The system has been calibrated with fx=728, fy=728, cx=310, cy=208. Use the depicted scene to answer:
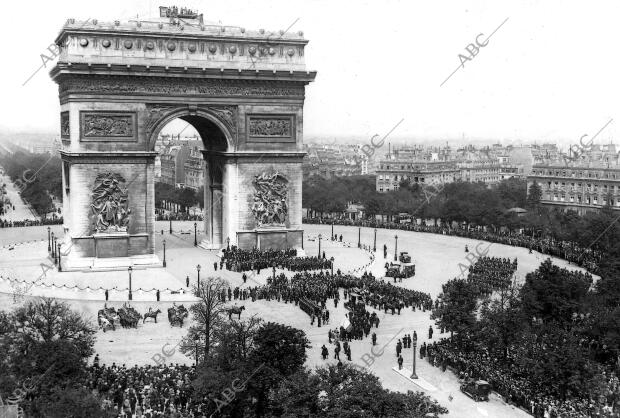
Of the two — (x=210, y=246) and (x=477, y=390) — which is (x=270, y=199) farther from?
(x=477, y=390)

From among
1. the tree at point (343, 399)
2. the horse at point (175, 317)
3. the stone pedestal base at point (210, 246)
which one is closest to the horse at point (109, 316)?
the horse at point (175, 317)

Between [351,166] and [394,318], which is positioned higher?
[351,166]

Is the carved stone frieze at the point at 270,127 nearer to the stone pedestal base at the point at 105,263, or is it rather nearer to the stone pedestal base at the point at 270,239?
the stone pedestal base at the point at 270,239

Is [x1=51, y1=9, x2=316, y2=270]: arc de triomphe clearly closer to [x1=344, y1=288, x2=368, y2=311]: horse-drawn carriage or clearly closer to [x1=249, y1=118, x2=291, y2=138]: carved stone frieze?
[x1=249, y1=118, x2=291, y2=138]: carved stone frieze

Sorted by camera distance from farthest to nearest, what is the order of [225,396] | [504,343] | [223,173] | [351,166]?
[351,166] < [223,173] < [504,343] < [225,396]

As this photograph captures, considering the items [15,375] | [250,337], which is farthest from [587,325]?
[15,375]

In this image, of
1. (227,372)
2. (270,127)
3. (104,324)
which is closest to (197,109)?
(270,127)

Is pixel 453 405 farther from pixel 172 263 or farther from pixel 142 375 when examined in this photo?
pixel 172 263
